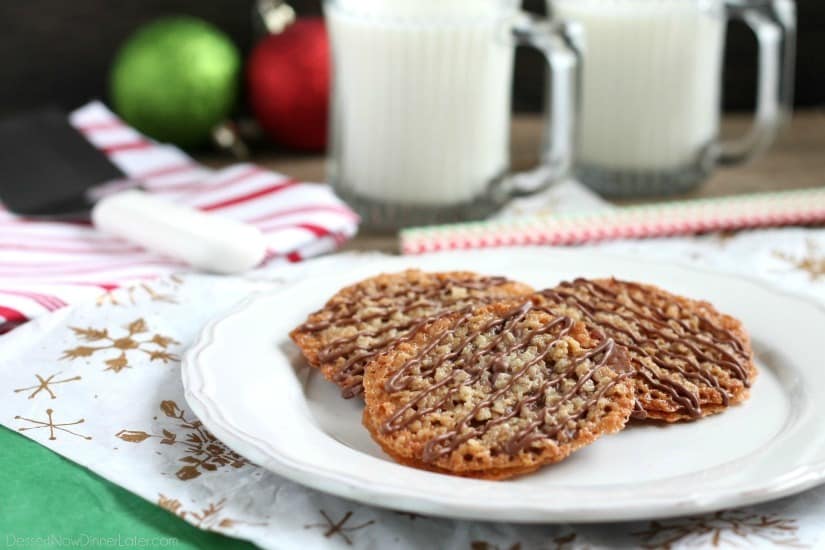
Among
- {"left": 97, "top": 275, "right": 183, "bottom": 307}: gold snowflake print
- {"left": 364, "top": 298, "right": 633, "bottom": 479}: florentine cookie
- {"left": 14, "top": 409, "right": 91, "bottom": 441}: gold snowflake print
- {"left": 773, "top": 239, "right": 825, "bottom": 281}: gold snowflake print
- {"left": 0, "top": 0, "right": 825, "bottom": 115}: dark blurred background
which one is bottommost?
{"left": 773, "top": 239, "right": 825, "bottom": 281}: gold snowflake print

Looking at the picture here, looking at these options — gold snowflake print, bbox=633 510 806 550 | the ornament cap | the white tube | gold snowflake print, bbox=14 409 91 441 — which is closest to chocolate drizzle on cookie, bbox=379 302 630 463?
gold snowflake print, bbox=633 510 806 550

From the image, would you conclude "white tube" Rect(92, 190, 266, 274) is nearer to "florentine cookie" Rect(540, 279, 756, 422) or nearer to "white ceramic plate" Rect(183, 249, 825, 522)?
"white ceramic plate" Rect(183, 249, 825, 522)

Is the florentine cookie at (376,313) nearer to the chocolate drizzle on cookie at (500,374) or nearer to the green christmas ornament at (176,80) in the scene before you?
the chocolate drizzle on cookie at (500,374)

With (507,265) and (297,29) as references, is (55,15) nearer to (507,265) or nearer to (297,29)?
(297,29)

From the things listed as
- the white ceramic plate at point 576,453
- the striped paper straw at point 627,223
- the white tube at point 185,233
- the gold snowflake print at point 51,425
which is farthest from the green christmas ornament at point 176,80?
the gold snowflake print at point 51,425

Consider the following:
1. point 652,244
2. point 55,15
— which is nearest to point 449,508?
point 652,244
